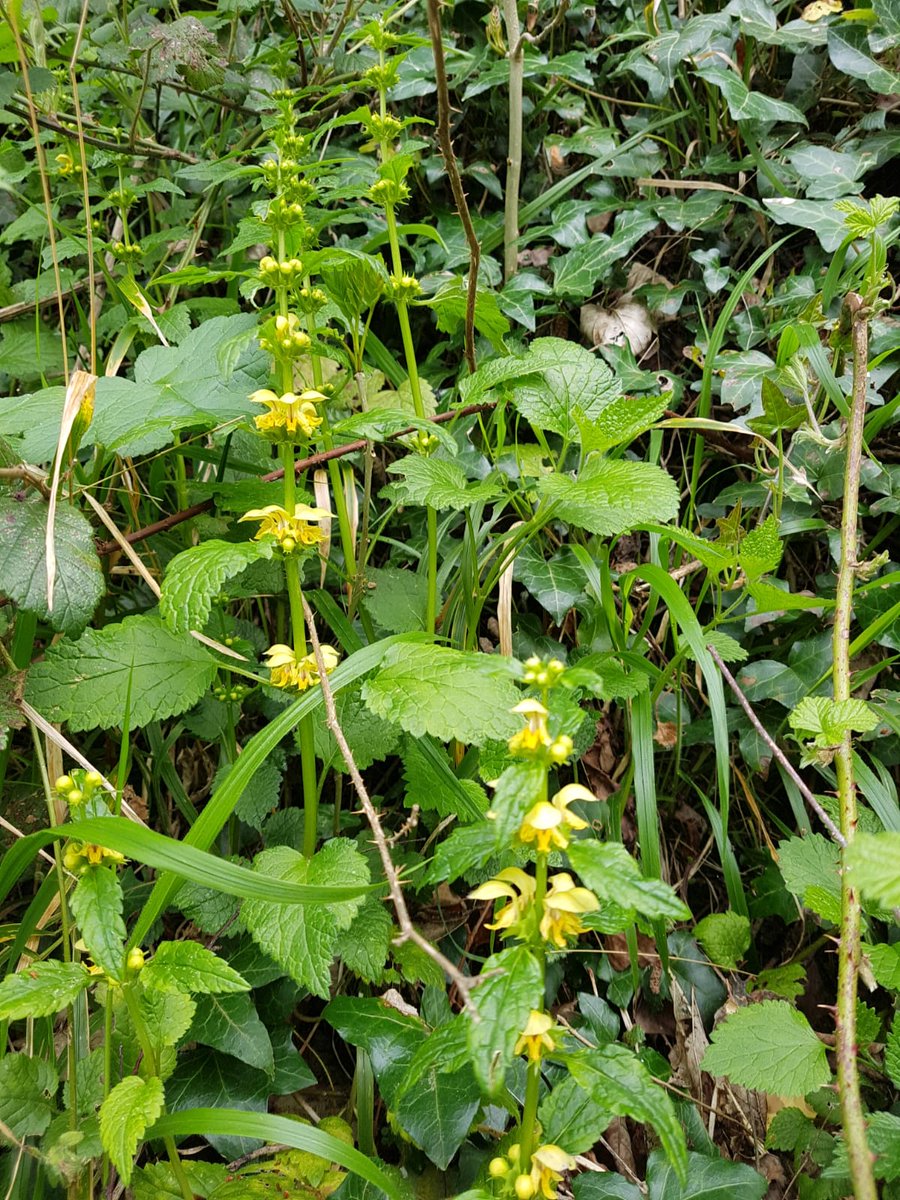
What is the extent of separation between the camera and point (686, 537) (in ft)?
4.71

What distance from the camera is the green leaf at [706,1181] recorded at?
118cm

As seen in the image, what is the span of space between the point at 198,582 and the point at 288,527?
0.16m

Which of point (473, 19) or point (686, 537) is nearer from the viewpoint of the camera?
point (686, 537)

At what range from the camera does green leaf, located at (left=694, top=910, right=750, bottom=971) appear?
150cm

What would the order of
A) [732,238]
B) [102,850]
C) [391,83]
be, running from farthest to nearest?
[732,238]
[391,83]
[102,850]

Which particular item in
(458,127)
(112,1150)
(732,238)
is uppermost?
(458,127)

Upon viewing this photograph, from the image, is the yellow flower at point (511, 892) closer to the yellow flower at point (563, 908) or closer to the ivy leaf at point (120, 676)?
the yellow flower at point (563, 908)

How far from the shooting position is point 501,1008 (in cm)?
77

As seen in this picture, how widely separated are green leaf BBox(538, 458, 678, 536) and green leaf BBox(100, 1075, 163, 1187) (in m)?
0.90

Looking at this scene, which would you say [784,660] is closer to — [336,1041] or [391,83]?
[336,1041]

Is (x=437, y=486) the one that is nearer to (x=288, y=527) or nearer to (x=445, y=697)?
(x=288, y=527)

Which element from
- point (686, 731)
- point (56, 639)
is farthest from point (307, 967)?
point (686, 731)

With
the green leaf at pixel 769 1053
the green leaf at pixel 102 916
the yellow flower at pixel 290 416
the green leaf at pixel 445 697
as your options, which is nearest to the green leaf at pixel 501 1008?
the green leaf at pixel 445 697

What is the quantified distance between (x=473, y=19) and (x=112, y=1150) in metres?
2.89
